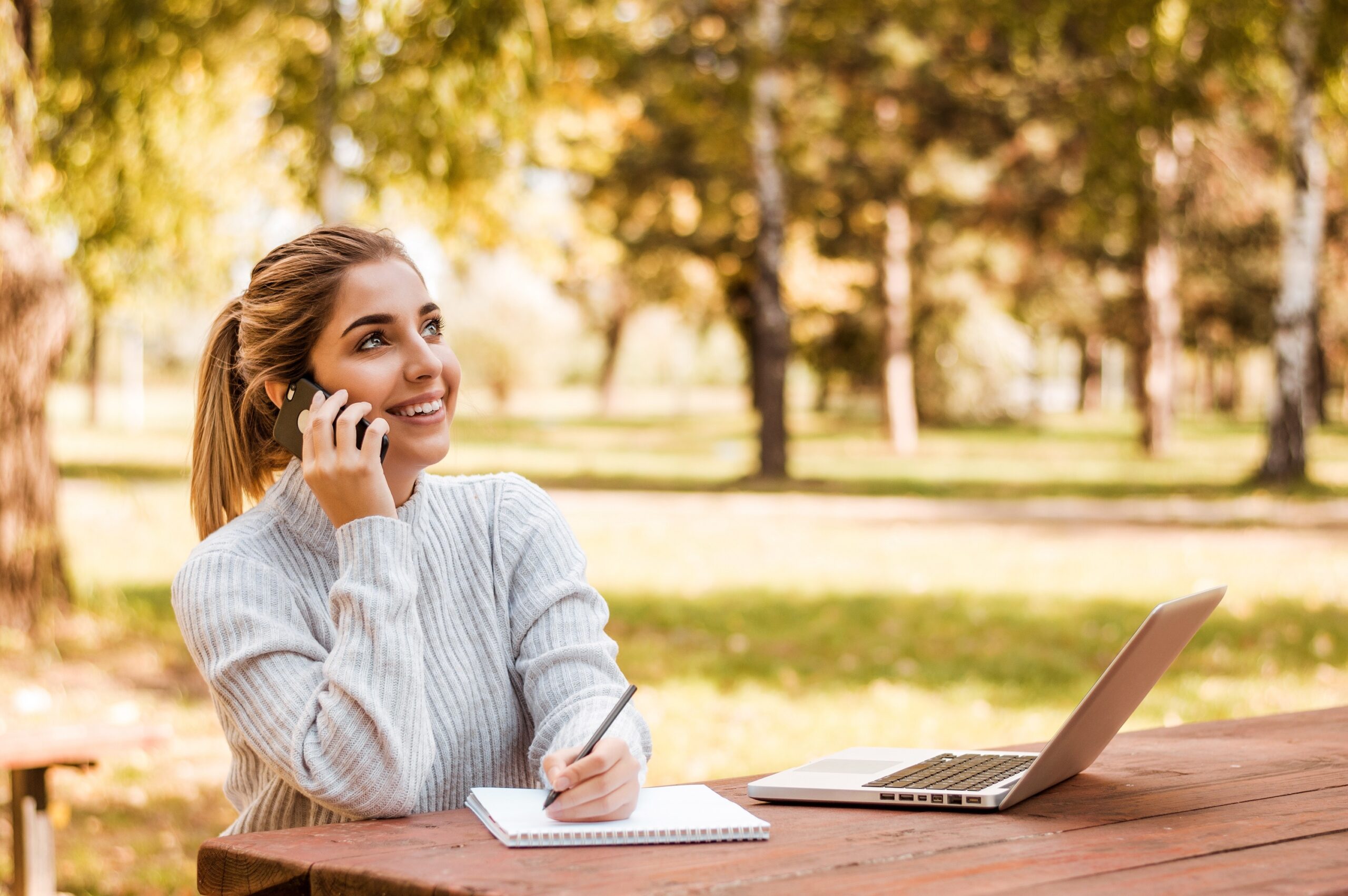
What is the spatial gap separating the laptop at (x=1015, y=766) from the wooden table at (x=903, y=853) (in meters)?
0.03

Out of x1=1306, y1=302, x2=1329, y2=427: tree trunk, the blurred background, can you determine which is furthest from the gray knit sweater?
x1=1306, y1=302, x2=1329, y2=427: tree trunk

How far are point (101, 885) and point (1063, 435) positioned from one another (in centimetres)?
2944

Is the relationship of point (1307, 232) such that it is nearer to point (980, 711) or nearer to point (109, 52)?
point (980, 711)

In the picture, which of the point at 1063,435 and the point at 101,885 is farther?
the point at 1063,435

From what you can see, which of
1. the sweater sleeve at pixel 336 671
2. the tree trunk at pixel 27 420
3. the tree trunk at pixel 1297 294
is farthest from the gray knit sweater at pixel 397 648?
the tree trunk at pixel 1297 294

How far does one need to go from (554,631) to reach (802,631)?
6.38 metres

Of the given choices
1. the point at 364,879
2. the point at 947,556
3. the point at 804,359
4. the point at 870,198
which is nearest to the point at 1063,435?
the point at 804,359

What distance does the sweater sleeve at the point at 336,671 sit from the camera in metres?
1.99

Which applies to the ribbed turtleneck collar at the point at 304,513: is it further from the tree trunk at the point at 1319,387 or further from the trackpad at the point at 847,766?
the tree trunk at the point at 1319,387

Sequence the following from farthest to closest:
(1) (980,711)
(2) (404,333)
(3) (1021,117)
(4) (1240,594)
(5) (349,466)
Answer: (3) (1021,117)
(4) (1240,594)
(1) (980,711)
(2) (404,333)
(5) (349,466)

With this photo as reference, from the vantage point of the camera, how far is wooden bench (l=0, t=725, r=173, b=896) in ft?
11.0

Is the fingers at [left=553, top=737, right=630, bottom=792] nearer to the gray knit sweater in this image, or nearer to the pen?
the pen

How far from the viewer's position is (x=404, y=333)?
7.49ft

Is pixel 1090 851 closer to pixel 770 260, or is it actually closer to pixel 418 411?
pixel 418 411
